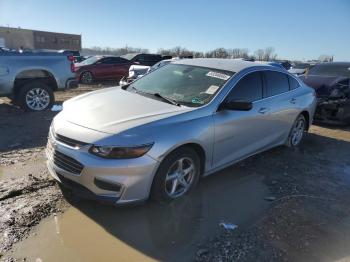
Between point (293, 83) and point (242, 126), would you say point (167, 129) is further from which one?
point (293, 83)

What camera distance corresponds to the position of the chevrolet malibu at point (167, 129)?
11.4 feet

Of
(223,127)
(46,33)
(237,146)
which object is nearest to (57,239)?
(223,127)

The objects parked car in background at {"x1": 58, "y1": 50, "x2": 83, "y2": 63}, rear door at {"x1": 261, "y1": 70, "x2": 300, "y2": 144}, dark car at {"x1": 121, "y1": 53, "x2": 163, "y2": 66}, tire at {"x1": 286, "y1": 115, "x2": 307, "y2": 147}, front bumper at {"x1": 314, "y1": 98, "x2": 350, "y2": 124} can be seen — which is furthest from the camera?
dark car at {"x1": 121, "y1": 53, "x2": 163, "y2": 66}

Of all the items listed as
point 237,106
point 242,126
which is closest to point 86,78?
point 242,126

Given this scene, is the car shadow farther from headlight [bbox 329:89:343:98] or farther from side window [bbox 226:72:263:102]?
headlight [bbox 329:89:343:98]

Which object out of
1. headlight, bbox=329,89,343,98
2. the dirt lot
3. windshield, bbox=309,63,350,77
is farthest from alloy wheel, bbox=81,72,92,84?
headlight, bbox=329,89,343,98

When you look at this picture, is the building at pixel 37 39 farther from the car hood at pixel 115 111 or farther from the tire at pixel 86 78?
the car hood at pixel 115 111

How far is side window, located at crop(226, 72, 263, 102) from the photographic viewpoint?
4664 millimetres

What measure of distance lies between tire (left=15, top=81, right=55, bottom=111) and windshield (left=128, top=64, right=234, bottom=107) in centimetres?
455

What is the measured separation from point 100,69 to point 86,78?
0.87 m

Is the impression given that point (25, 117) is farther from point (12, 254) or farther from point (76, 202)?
point (12, 254)

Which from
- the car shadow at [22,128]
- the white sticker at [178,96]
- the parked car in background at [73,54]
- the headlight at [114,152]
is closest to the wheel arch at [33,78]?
the car shadow at [22,128]

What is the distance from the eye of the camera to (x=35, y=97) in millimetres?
8906

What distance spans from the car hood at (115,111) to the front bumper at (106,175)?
0.32 meters
